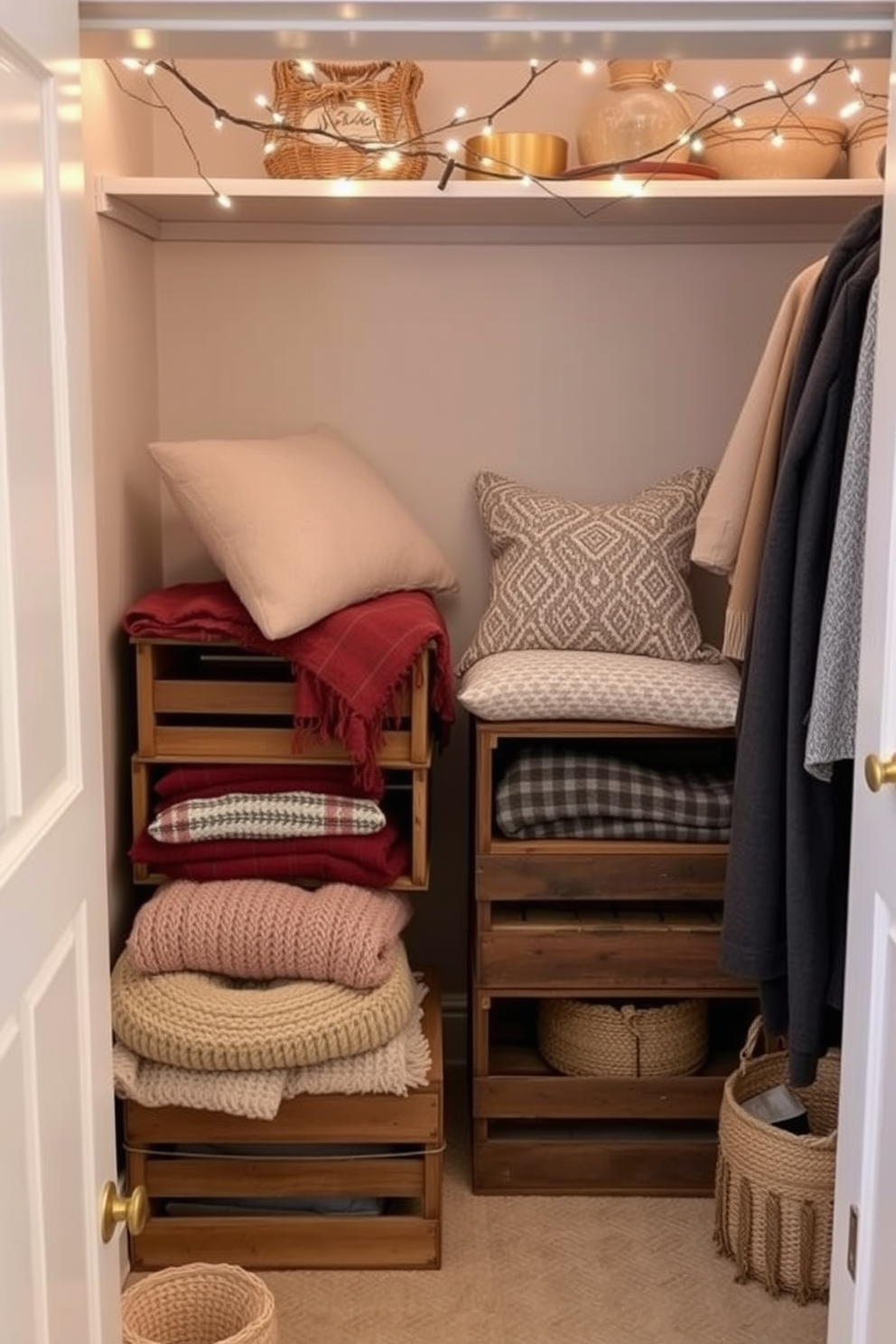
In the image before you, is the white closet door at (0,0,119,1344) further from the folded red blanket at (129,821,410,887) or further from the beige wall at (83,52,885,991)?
the beige wall at (83,52,885,991)

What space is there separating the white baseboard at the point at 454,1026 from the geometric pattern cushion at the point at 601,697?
2.82 ft

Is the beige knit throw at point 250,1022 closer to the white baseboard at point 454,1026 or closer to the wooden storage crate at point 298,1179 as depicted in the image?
the wooden storage crate at point 298,1179

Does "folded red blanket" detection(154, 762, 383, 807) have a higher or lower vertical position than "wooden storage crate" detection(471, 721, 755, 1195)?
higher

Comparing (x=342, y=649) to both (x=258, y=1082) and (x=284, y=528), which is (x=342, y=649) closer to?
(x=284, y=528)

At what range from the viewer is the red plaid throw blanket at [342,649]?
234 centimetres

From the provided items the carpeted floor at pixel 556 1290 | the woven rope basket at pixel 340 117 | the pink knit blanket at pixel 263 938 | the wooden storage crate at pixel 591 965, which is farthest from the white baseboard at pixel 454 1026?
the woven rope basket at pixel 340 117

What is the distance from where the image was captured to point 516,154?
256cm

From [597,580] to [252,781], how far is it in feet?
2.31

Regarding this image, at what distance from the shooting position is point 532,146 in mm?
2566

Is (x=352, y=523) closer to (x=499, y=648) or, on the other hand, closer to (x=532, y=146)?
(x=499, y=648)

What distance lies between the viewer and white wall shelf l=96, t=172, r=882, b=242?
8.20ft

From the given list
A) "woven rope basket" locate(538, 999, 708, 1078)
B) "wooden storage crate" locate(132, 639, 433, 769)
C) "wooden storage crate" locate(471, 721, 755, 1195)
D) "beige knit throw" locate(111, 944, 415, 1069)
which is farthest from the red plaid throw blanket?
"woven rope basket" locate(538, 999, 708, 1078)

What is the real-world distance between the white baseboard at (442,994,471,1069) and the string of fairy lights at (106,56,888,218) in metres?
1.57

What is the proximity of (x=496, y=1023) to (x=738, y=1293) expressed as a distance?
72 centimetres
